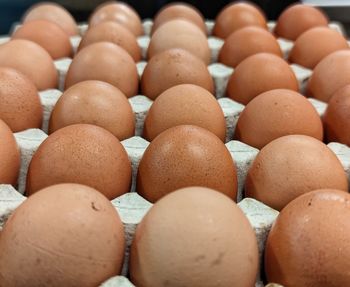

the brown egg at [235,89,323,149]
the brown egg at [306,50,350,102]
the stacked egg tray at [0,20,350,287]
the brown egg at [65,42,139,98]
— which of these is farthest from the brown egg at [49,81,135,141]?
the brown egg at [306,50,350,102]

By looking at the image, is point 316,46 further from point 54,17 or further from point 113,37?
point 54,17

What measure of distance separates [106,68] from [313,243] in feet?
2.37

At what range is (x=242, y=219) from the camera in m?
0.75

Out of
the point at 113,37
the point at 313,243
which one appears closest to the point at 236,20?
the point at 113,37

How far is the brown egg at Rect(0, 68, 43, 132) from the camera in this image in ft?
3.71

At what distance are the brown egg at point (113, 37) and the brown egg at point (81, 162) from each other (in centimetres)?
62

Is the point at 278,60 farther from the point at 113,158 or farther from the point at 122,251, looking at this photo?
the point at 122,251

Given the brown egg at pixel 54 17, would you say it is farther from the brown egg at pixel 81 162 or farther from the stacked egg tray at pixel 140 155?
the brown egg at pixel 81 162

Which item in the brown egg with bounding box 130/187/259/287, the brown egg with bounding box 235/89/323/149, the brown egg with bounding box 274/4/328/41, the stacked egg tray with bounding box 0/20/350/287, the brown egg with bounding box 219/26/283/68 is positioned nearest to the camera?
the brown egg with bounding box 130/187/259/287

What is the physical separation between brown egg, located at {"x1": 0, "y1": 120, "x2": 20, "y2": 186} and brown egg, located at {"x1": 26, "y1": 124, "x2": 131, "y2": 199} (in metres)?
0.05

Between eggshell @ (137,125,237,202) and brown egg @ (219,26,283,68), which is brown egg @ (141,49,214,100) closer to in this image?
brown egg @ (219,26,283,68)

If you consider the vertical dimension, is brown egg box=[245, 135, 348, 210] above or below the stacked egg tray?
above

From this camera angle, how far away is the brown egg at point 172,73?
129cm

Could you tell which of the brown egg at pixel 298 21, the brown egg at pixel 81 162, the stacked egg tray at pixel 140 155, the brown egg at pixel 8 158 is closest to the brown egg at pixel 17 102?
the stacked egg tray at pixel 140 155
